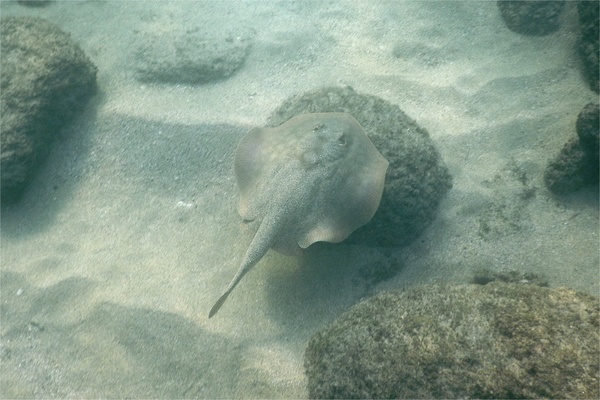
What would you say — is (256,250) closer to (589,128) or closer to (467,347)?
(467,347)

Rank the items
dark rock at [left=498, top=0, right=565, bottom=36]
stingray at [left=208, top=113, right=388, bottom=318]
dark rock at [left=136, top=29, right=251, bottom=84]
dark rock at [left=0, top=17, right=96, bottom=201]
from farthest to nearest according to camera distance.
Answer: dark rock at [left=136, top=29, right=251, bottom=84]
dark rock at [left=498, top=0, right=565, bottom=36]
dark rock at [left=0, top=17, right=96, bottom=201]
stingray at [left=208, top=113, right=388, bottom=318]

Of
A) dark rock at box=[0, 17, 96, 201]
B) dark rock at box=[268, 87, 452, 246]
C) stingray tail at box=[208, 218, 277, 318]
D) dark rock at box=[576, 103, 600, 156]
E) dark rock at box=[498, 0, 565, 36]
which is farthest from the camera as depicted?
dark rock at box=[498, 0, 565, 36]

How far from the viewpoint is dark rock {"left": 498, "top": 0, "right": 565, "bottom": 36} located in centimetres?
589

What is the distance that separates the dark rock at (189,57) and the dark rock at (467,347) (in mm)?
4380

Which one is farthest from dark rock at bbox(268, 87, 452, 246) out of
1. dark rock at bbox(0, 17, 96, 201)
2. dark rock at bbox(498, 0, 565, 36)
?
dark rock at bbox(0, 17, 96, 201)

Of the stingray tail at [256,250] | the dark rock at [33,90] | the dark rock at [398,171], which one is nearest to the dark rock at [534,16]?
the dark rock at [398,171]

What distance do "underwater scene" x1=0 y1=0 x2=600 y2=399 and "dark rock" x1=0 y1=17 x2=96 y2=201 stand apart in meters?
0.02

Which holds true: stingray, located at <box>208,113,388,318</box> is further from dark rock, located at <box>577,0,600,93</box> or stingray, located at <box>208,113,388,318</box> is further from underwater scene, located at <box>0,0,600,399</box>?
dark rock, located at <box>577,0,600,93</box>

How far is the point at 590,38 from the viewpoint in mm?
5145

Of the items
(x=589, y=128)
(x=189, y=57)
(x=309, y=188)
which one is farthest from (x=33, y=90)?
(x=589, y=128)

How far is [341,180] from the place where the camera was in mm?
3838

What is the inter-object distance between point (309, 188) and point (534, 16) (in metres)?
4.65

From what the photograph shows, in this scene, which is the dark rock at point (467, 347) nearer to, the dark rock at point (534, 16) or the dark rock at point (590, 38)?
the dark rock at point (590, 38)

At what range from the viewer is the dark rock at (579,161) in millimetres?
4113
